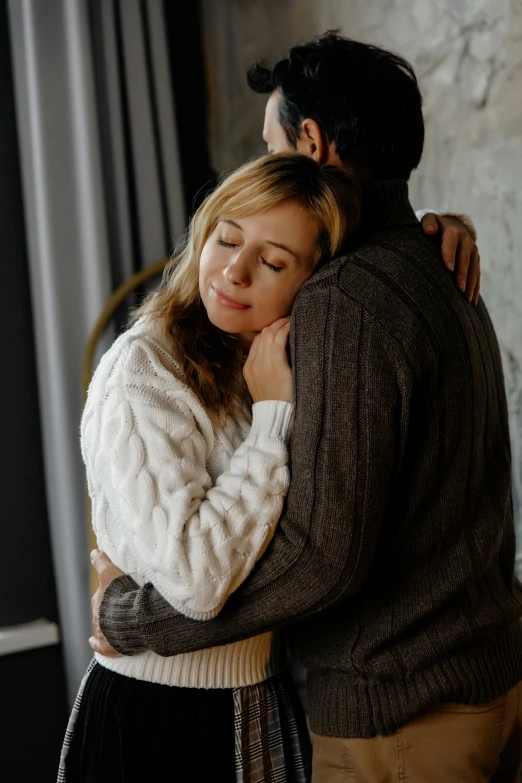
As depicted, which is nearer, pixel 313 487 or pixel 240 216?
pixel 313 487

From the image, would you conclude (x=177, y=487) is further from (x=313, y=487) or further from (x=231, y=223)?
(x=231, y=223)

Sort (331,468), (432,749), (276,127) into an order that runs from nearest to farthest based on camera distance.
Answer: (331,468) < (432,749) < (276,127)

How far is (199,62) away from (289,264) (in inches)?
74.9

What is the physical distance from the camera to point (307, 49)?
132 centimetres

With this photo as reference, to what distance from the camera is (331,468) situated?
1009 millimetres

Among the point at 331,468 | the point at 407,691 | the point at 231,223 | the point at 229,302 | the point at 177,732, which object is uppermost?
the point at 231,223

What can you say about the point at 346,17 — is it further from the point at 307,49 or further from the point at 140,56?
the point at 307,49

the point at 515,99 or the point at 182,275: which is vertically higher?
the point at 515,99

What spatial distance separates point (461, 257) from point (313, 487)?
17.5 inches

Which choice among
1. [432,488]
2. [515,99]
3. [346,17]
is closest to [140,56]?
[346,17]

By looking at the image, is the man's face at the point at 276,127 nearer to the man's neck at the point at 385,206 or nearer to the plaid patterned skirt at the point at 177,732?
the man's neck at the point at 385,206

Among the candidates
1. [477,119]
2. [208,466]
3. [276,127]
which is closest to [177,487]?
[208,466]

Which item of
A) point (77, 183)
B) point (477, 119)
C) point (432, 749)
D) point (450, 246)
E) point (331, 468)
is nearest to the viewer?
point (331, 468)

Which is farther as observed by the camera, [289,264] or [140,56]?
[140,56]
